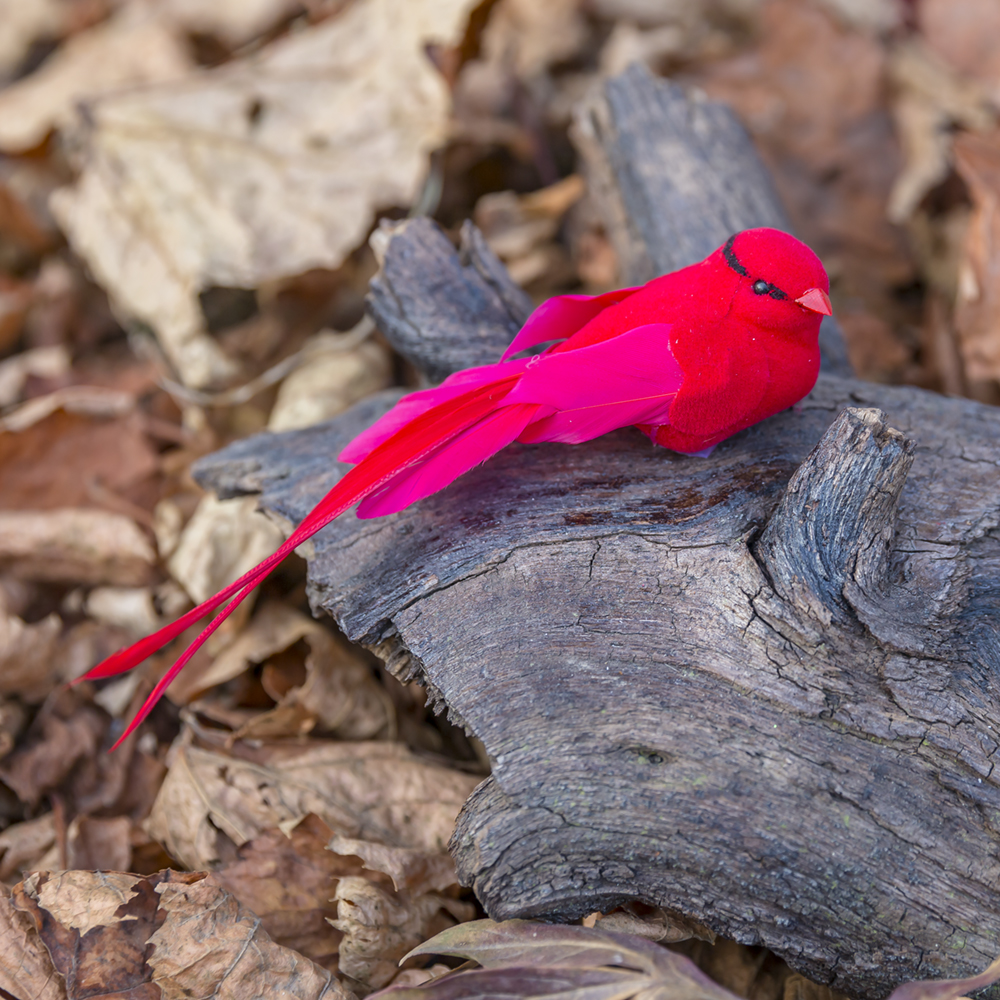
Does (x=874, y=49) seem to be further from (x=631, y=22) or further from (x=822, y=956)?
(x=822, y=956)

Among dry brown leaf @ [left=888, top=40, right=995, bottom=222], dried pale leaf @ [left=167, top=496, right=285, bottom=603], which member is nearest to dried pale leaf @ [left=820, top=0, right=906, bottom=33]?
dry brown leaf @ [left=888, top=40, right=995, bottom=222]

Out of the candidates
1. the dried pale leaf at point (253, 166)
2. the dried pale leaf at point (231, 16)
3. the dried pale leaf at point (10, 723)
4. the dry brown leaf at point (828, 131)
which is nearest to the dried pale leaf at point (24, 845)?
the dried pale leaf at point (10, 723)

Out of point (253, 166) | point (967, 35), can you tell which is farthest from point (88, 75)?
point (967, 35)

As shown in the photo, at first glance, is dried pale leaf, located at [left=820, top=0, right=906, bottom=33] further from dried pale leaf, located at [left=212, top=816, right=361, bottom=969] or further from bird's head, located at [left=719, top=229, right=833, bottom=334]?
dried pale leaf, located at [left=212, top=816, right=361, bottom=969]

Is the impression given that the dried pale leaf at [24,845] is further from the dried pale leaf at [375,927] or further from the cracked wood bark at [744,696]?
the cracked wood bark at [744,696]

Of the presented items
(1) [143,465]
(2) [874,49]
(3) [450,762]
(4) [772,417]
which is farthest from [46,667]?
(2) [874,49]

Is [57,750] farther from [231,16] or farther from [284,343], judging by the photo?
[231,16]

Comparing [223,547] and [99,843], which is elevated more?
[223,547]
